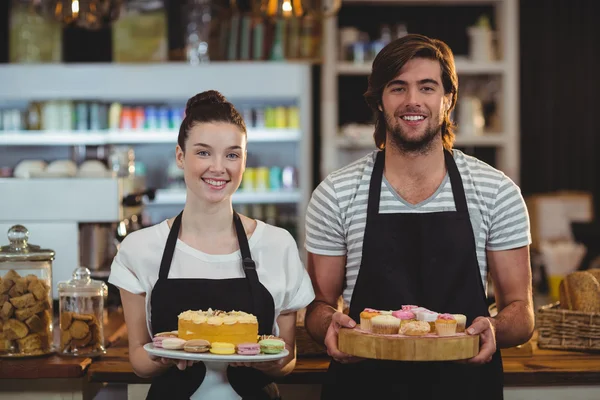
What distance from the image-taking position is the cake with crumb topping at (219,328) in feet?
6.49

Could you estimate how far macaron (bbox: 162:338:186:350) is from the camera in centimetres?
195

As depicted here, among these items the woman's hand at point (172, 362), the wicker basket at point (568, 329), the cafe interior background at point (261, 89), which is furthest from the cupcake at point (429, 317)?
the cafe interior background at point (261, 89)

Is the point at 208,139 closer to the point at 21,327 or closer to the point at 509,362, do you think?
the point at 21,327

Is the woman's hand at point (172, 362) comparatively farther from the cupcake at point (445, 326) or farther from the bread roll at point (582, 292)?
the bread roll at point (582, 292)

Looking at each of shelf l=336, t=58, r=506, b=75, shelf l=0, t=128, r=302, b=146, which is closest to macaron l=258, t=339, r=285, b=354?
shelf l=0, t=128, r=302, b=146

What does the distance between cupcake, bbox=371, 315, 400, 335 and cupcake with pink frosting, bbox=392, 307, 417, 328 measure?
0.05 ft

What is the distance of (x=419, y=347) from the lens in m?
1.94

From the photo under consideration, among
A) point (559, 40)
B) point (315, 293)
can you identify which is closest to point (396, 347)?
point (315, 293)

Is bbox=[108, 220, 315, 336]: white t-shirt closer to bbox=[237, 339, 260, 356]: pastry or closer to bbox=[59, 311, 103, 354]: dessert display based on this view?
bbox=[237, 339, 260, 356]: pastry

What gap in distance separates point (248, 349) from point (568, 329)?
1206 millimetres

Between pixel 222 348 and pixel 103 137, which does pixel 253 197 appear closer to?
pixel 103 137

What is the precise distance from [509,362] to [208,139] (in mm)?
1120

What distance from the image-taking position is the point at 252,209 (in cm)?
655

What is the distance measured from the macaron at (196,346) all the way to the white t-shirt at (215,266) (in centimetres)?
26
